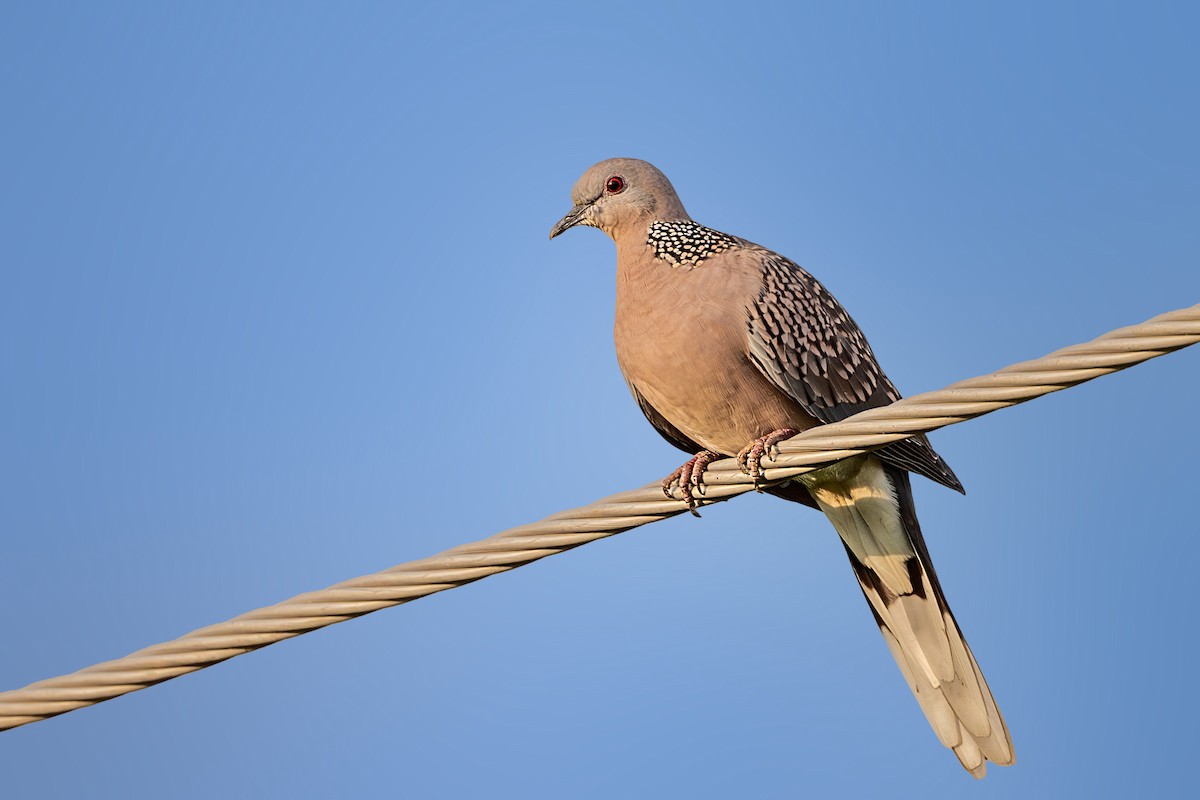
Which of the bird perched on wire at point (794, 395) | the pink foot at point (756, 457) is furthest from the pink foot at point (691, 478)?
the pink foot at point (756, 457)

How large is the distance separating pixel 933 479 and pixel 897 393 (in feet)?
2.23

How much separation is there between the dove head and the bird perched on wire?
89mm

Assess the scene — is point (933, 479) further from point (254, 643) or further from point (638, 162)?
point (254, 643)

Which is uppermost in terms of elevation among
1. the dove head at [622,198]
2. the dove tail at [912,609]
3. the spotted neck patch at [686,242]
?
the dove head at [622,198]

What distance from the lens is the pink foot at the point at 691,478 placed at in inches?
140

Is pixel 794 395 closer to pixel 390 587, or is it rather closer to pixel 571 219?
pixel 571 219

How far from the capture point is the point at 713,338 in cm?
444

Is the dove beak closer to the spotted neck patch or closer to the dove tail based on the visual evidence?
the spotted neck patch

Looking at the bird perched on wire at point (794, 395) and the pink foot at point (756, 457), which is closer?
the pink foot at point (756, 457)

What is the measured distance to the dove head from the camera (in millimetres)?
5188

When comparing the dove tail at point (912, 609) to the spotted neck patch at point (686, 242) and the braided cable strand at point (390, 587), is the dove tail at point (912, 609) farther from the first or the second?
the braided cable strand at point (390, 587)

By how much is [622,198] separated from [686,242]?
0.59 m

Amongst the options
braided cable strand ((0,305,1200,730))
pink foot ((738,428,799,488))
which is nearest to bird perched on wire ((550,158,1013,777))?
pink foot ((738,428,799,488))

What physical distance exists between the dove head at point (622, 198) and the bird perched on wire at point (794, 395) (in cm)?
9
